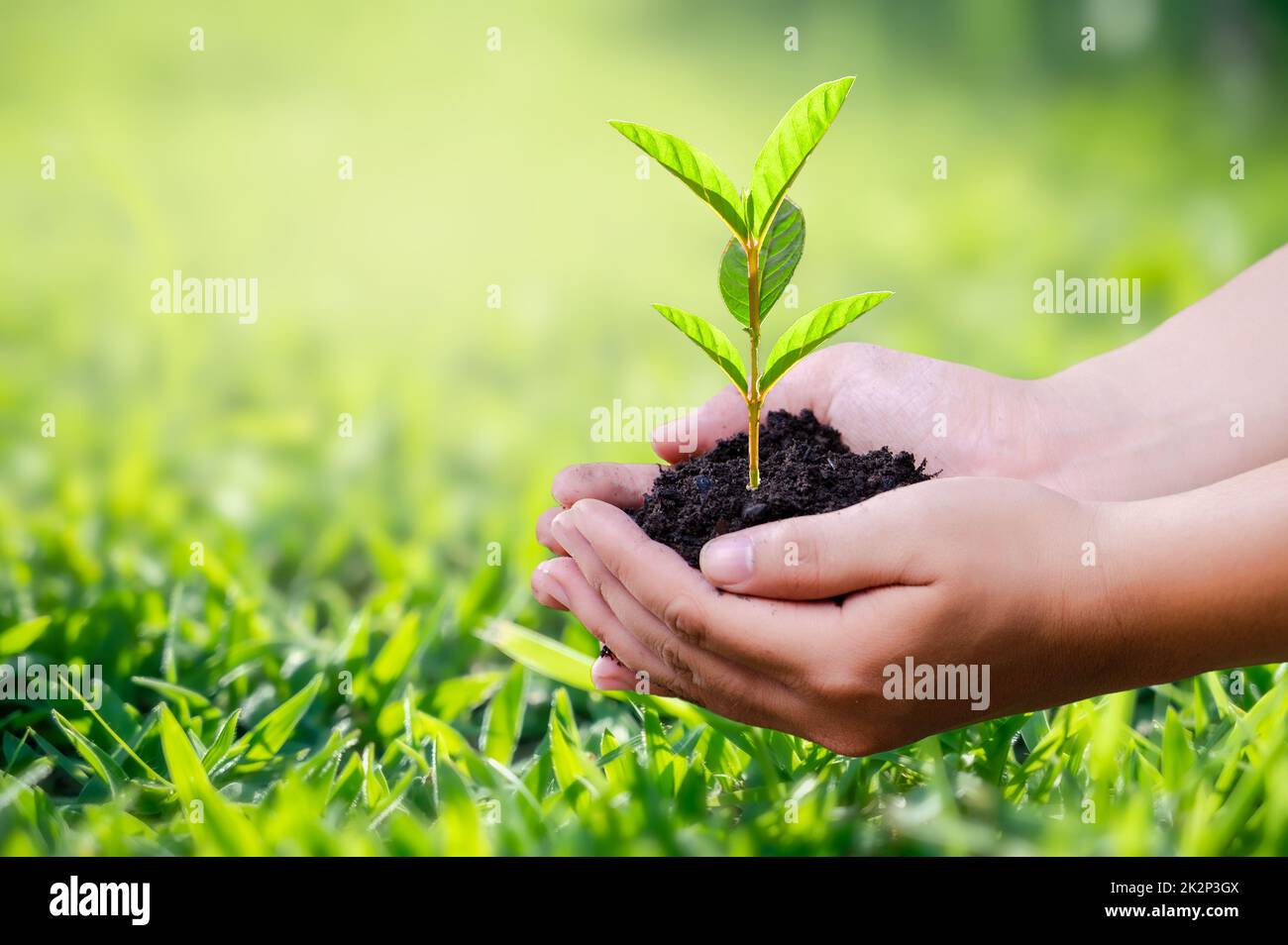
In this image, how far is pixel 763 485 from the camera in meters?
1.64

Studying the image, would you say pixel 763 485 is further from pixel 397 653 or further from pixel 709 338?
pixel 397 653

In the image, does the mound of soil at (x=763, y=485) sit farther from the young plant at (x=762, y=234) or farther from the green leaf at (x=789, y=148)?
the green leaf at (x=789, y=148)

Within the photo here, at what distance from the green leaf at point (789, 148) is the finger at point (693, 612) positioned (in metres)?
0.43

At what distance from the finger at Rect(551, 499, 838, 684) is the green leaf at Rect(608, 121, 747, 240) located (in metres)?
0.41

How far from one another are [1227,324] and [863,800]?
1.03 m

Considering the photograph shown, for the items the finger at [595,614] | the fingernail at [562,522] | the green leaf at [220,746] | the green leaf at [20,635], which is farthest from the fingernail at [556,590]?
the green leaf at [20,635]

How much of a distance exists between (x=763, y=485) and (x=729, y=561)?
11.2 inches

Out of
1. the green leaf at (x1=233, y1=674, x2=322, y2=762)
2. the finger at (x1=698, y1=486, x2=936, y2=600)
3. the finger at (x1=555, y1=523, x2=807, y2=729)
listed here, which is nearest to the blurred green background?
the green leaf at (x1=233, y1=674, x2=322, y2=762)

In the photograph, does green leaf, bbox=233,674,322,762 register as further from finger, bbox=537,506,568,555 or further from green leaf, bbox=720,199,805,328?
green leaf, bbox=720,199,805,328

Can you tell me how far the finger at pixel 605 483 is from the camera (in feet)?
5.75

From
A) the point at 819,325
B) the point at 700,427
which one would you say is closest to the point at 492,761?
the point at 700,427

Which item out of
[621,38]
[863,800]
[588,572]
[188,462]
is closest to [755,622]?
[588,572]

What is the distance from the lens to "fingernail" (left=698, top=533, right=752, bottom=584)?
1.37m
